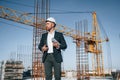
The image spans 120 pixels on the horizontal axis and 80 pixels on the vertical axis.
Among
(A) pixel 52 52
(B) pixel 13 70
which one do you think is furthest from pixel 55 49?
(B) pixel 13 70

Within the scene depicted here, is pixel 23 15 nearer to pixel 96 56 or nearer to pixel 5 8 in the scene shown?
pixel 5 8

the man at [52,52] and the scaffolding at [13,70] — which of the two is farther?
the scaffolding at [13,70]

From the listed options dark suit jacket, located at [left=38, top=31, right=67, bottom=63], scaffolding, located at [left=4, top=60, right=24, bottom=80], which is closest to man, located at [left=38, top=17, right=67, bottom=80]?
dark suit jacket, located at [left=38, top=31, right=67, bottom=63]

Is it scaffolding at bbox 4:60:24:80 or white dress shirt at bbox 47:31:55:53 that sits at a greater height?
white dress shirt at bbox 47:31:55:53

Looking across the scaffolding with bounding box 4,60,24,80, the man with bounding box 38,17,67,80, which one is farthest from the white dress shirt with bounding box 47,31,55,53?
the scaffolding with bounding box 4,60,24,80

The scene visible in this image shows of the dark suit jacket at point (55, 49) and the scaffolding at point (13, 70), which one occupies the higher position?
the dark suit jacket at point (55, 49)

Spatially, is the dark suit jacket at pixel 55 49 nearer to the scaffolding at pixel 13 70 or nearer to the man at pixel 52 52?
the man at pixel 52 52

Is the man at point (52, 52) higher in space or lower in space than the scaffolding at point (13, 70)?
higher

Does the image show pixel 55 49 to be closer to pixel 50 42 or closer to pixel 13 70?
pixel 50 42

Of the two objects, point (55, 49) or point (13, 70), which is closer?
point (55, 49)

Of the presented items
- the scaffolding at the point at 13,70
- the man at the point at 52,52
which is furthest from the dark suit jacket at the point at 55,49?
the scaffolding at the point at 13,70

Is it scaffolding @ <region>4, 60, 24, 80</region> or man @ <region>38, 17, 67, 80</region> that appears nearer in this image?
man @ <region>38, 17, 67, 80</region>

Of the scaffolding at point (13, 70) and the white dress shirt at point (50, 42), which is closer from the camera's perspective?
the white dress shirt at point (50, 42)

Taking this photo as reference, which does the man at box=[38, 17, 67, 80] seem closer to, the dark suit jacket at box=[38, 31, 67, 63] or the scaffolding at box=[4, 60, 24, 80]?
the dark suit jacket at box=[38, 31, 67, 63]
